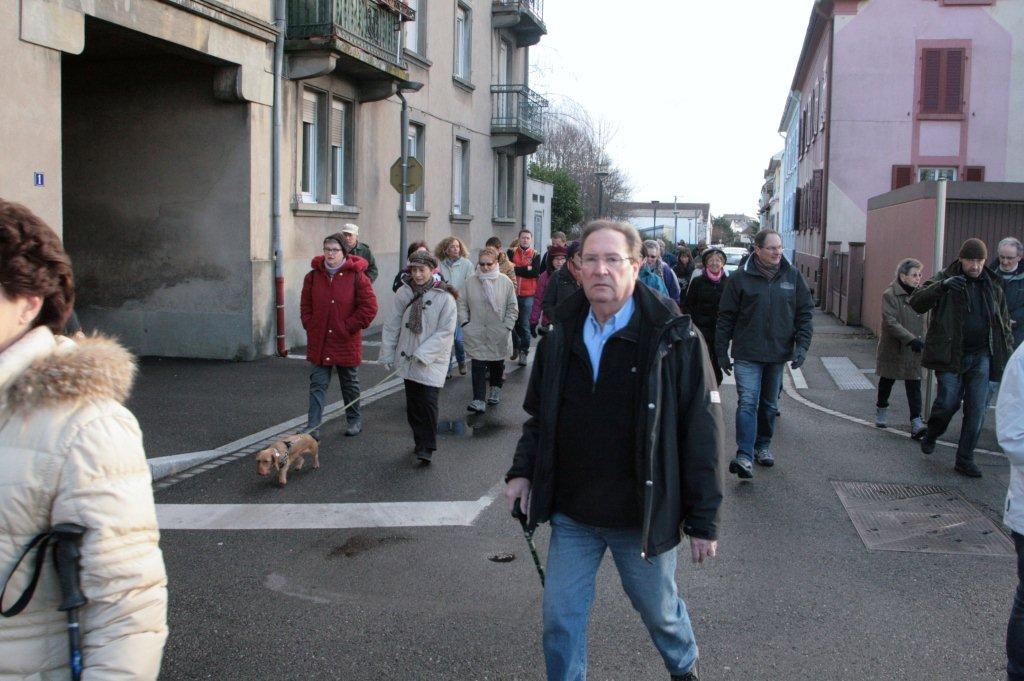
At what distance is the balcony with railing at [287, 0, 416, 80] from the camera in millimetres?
14984

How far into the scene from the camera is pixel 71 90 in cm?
1444

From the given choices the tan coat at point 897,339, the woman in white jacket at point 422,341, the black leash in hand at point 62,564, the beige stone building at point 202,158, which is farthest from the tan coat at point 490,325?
the black leash in hand at point 62,564

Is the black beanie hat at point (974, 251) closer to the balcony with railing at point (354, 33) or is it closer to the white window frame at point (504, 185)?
the balcony with railing at point (354, 33)

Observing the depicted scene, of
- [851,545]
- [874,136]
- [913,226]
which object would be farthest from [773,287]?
[874,136]

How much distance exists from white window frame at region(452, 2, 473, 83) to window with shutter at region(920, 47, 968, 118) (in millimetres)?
12333

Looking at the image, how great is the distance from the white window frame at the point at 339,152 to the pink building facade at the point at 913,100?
14.0m

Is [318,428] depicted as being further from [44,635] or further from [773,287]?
[44,635]

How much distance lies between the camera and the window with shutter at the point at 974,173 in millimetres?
26859

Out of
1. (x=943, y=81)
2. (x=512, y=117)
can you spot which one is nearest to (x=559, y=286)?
(x=512, y=117)

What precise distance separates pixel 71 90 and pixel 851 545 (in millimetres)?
12711

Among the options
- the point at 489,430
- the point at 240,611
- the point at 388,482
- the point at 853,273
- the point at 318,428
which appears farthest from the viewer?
the point at 853,273

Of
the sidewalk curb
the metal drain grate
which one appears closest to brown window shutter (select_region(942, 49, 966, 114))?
Result: the metal drain grate

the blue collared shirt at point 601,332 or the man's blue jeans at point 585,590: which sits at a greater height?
the blue collared shirt at point 601,332

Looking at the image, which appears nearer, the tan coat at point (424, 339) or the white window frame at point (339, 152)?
the tan coat at point (424, 339)
